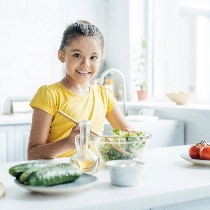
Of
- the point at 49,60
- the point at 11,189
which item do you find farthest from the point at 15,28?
the point at 11,189

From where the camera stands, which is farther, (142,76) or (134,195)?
(142,76)

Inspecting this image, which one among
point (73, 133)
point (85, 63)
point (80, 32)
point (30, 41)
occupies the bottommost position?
point (73, 133)

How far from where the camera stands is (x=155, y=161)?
4.04 ft

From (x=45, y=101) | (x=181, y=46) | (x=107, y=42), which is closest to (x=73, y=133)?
(x=45, y=101)

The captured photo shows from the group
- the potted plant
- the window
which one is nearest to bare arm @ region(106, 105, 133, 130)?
the potted plant

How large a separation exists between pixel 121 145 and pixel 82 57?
0.52m

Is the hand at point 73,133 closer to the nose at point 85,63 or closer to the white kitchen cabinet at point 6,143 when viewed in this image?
the nose at point 85,63

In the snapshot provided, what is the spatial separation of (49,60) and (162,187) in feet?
8.89

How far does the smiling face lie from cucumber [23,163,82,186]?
2.19 ft

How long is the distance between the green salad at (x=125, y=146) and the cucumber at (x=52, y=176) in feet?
0.73

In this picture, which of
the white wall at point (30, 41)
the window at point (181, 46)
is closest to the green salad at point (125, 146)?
the white wall at point (30, 41)

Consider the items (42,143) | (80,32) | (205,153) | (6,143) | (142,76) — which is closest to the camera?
(205,153)

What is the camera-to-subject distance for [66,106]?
153cm

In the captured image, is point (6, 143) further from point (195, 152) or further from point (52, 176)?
point (52, 176)
